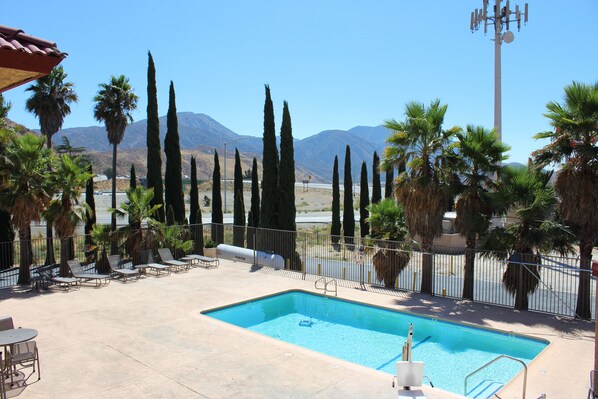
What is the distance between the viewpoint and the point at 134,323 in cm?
1162

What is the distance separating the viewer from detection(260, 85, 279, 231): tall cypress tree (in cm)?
2589

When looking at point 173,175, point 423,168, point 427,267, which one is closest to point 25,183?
point 173,175

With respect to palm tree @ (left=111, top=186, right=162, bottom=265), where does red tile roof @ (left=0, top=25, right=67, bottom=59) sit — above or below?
above

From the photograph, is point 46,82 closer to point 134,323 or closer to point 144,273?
point 144,273

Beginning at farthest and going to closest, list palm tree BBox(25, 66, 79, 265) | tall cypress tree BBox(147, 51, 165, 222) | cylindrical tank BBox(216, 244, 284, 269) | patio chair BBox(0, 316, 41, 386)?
palm tree BBox(25, 66, 79, 265)
tall cypress tree BBox(147, 51, 165, 222)
cylindrical tank BBox(216, 244, 284, 269)
patio chair BBox(0, 316, 41, 386)

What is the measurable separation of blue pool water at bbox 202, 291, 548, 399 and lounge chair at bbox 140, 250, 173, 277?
4962 mm

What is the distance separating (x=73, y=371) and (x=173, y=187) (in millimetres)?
17952

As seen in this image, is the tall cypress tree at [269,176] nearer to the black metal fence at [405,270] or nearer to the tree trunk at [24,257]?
the black metal fence at [405,270]

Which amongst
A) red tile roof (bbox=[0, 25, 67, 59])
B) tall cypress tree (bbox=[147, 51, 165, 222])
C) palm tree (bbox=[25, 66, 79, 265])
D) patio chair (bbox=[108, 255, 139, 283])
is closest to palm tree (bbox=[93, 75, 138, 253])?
palm tree (bbox=[25, 66, 79, 265])

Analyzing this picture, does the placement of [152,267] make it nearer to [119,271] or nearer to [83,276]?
[119,271]

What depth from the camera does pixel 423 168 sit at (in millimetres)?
14648

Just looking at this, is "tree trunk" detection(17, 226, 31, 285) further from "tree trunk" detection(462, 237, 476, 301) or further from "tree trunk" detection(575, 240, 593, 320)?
"tree trunk" detection(575, 240, 593, 320)

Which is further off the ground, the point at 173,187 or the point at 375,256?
the point at 173,187

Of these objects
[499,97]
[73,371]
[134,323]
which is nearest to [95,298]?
[134,323]
